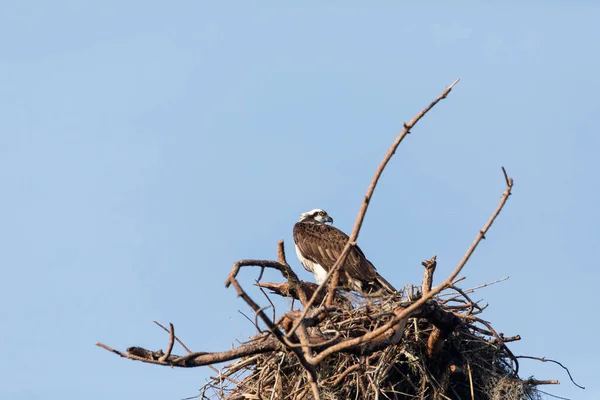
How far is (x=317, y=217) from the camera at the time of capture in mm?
14445

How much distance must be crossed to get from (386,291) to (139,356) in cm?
423

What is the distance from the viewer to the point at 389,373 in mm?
9156

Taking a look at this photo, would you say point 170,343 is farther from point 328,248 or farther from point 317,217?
point 317,217

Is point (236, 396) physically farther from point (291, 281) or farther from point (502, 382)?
point (502, 382)

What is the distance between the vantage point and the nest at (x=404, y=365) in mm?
8883

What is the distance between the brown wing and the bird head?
737 mm

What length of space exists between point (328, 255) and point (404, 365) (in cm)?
353

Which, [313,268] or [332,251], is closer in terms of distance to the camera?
[332,251]

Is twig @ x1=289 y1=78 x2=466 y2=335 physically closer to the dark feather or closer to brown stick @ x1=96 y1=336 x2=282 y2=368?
brown stick @ x1=96 y1=336 x2=282 y2=368

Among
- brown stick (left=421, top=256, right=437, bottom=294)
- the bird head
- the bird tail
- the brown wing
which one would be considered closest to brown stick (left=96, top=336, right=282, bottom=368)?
brown stick (left=421, top=256, right=437, bottom=294)

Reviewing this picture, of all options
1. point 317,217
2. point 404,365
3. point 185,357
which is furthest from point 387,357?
point 317,217

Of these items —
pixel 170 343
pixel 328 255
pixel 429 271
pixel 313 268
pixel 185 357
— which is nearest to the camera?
pixel 170 343

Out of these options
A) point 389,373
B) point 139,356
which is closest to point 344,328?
point 389,373

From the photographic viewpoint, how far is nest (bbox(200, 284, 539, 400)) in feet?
29.1
